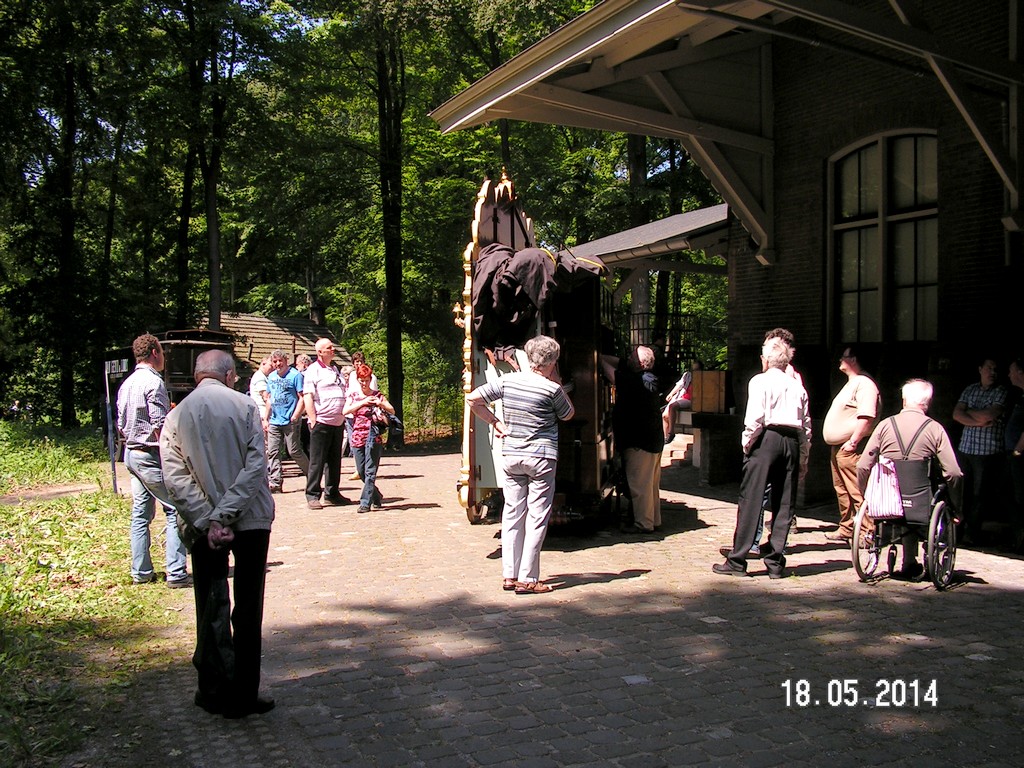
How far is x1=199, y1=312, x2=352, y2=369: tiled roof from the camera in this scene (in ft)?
96.4

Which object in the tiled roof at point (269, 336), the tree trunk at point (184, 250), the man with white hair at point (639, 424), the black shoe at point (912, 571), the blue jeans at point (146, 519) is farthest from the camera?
the tiled roof at point (269, 336)

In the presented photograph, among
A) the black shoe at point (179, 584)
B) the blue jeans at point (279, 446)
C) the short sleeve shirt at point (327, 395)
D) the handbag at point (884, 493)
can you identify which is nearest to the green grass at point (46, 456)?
the blue jeans at point (279, 446)

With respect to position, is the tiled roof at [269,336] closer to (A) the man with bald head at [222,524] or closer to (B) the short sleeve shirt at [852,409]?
(B) the short sleeve shirt at [852,409]

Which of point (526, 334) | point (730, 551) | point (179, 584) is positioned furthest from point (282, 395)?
point (730, 551)

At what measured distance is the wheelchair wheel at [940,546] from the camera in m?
6.90

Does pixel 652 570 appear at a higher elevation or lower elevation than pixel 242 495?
lower

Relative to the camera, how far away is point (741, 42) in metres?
12.4

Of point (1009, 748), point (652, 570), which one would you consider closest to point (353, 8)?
point (652, 570)

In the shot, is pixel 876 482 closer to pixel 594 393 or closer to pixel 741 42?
pixel 594 393

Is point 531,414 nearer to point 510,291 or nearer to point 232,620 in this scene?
point 510,291

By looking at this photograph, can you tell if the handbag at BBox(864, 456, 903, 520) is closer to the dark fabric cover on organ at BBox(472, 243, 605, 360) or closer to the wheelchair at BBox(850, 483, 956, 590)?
the wheelchair at BBox(850, 483, 956, 590)

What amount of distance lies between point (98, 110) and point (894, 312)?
65.9 feet

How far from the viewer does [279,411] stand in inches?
506

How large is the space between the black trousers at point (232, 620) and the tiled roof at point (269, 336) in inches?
977
